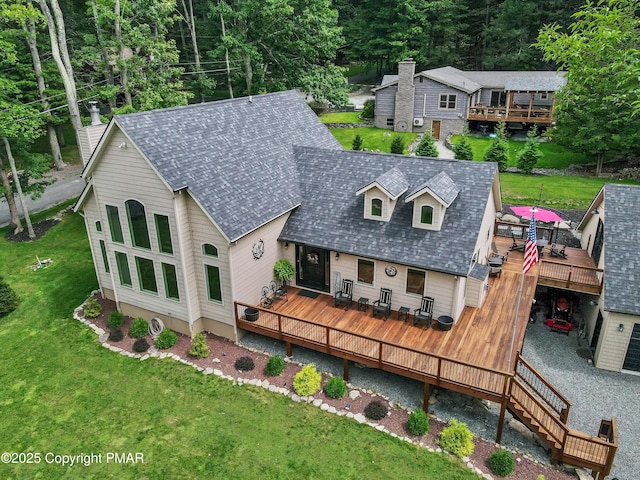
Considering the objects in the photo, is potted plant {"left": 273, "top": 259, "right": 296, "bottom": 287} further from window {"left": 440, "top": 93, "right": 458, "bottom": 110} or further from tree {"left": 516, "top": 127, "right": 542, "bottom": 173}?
window {"left": 440, "top": 93, "right": 458, "bottom": 110}

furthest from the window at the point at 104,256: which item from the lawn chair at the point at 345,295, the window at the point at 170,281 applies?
the lawn chair at the point at 345,295

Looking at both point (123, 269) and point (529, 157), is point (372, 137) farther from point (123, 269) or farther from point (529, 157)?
point (123, 269)

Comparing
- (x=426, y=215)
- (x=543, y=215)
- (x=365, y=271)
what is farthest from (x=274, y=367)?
(x=543, y=215)

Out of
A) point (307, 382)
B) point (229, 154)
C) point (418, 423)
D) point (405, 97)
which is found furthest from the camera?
point (405, 97)

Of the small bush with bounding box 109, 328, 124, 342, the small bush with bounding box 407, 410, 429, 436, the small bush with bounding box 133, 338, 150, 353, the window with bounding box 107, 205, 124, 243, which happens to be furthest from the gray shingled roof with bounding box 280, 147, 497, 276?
the small bush with bounding box 109, 328, 124, 342

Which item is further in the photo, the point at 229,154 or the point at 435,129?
the point at 435,129

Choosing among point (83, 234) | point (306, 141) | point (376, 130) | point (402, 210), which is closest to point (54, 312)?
point (83, 234)

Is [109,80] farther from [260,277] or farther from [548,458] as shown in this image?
[548,458]
